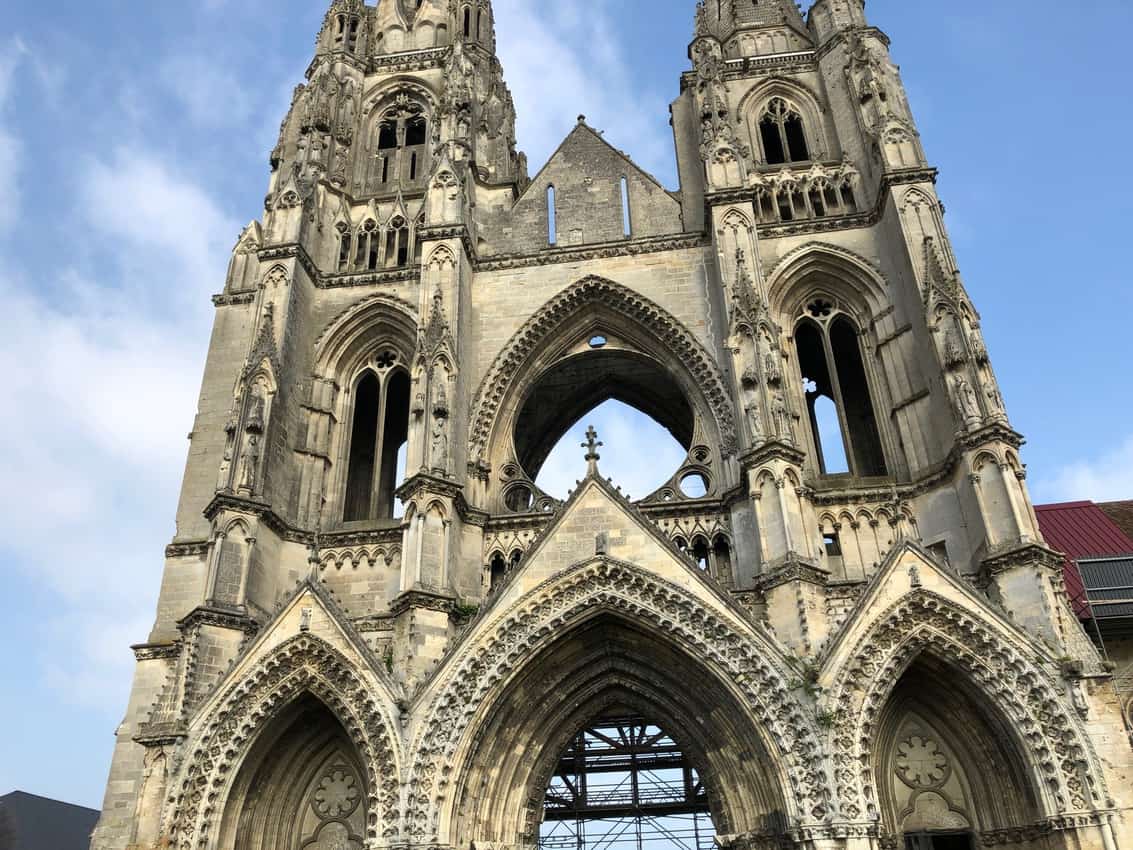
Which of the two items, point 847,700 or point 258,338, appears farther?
point 258,338

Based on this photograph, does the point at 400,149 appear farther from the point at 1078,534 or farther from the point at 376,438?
the point at 1078,534

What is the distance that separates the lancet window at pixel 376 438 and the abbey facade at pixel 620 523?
0.10 metres

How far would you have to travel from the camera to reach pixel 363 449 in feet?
66.7

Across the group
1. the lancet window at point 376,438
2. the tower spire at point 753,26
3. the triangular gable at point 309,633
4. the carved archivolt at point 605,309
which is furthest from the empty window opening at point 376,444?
the tower spire at point 753,26

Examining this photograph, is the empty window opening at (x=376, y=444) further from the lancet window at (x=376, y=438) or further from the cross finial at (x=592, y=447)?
the cross finial at (x=592, y=447)

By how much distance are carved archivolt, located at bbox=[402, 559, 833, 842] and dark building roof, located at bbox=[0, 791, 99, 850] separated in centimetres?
2060

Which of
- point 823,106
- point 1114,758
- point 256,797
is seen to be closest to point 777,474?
point 1114,758

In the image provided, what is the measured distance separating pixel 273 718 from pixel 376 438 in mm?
6720

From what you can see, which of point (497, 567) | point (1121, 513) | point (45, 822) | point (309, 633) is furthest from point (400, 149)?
point (45, 822)

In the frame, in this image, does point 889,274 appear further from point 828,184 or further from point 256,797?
point 256,797

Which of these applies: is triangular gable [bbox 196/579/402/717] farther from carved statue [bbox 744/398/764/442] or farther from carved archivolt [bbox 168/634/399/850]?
carved statue [bbox 744/398/764/442]

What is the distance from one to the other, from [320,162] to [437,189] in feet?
11.8

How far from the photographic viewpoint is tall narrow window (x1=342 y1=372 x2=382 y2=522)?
19.3 m

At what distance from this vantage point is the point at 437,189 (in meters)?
19.7
